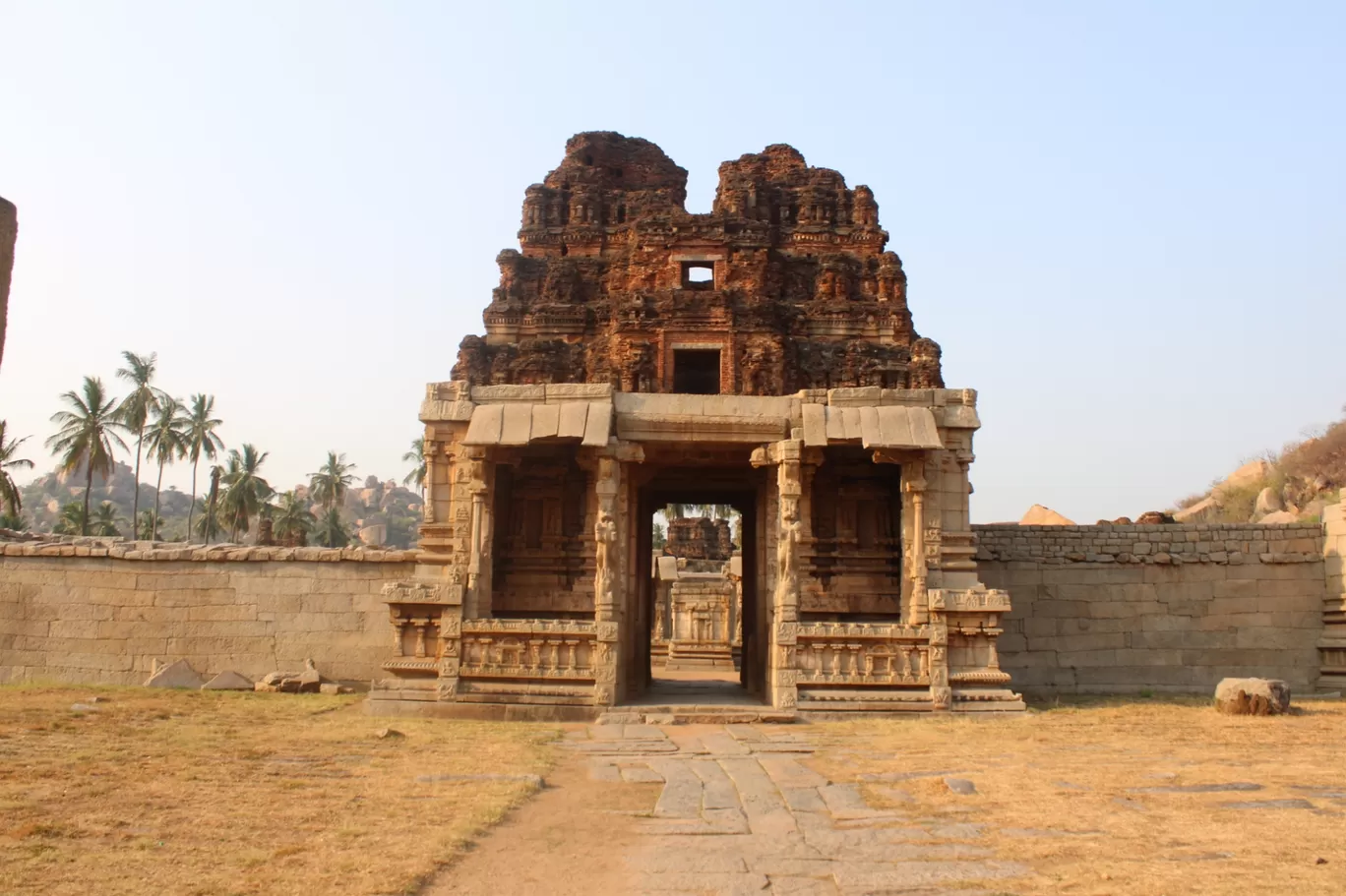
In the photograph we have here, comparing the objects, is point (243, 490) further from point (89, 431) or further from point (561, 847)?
point (561, 847)

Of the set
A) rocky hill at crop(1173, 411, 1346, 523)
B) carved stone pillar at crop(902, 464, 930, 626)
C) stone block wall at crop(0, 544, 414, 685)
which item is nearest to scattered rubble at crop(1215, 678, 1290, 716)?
carved stone pillar at crop(902, 464, 930, 626)

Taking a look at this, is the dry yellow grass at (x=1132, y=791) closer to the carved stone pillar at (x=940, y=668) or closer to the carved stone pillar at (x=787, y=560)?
the carved stone pillar at (x=940, y=668)

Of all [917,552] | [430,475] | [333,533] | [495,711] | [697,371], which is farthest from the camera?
[333,533]

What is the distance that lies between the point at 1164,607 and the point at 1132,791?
31.8 ft

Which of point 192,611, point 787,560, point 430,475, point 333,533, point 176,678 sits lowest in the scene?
point 176,678

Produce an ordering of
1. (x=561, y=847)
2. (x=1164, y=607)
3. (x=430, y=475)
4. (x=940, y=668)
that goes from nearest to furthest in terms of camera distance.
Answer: (x=561, y=847), (x=940, y=668), (x=430, y=475), (x=1164, y=607)

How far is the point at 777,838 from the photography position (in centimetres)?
682

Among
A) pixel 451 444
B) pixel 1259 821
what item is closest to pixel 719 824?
pixel 1259 821

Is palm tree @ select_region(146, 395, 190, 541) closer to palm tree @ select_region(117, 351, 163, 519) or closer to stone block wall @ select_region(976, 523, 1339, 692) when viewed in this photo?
palm tree @ select_region(117, 351, 163, 519)

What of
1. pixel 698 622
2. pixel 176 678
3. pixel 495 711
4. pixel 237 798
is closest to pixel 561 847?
pixel 237 798

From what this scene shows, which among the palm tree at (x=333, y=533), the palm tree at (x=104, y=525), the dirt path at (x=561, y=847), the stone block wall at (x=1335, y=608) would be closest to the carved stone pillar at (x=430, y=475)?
the dirt path at (x=561, y=847)

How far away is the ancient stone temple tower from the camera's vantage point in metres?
13.3

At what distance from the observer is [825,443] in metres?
13.4

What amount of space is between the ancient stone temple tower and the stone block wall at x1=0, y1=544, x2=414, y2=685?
2206 millimetres
